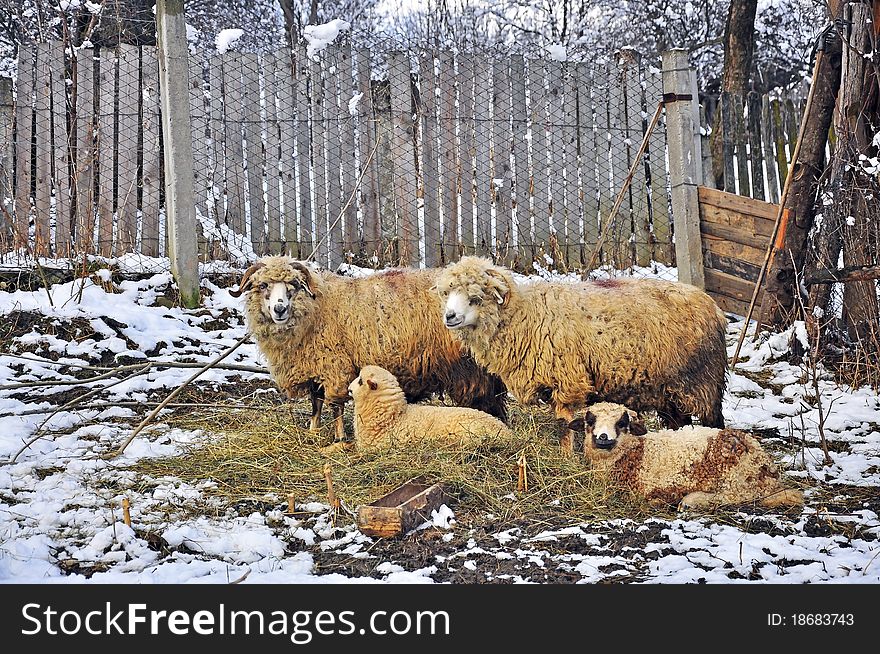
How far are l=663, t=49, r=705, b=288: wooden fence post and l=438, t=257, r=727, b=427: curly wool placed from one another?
3.41 m

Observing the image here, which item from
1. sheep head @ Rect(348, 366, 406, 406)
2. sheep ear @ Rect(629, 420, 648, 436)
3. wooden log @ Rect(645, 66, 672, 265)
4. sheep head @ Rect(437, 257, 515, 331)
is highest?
wooden log @ Rect(645, 66, 672, 265)

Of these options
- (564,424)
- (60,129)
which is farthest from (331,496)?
(60,129)

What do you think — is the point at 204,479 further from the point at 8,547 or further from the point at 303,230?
the point at 303,230

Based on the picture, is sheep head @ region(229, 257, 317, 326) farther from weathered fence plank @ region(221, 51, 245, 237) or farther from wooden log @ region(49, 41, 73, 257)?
wooden log @ region(49, 41, 73, 257)

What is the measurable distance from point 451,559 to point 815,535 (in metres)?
1.64

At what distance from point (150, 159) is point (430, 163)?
9.48ft

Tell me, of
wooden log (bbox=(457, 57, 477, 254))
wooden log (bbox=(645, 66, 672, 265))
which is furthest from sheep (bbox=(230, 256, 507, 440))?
wooden log (bbox=(645, 66, 672, 265))

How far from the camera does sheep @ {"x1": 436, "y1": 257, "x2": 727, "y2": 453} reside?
17.1ft

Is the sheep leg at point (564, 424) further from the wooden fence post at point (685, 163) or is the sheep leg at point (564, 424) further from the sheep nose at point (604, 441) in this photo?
the wooden fence post at point (685, 163)

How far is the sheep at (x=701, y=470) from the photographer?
4.24m

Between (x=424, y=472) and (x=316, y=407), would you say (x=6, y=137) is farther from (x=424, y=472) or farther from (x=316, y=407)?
(x=424, y=472)

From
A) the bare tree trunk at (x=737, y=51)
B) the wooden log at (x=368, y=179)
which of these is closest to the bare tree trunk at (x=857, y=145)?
the wooden log at (x=368, y=179)

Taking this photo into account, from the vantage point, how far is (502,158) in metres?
9.64

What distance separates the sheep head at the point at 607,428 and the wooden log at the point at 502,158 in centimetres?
505
